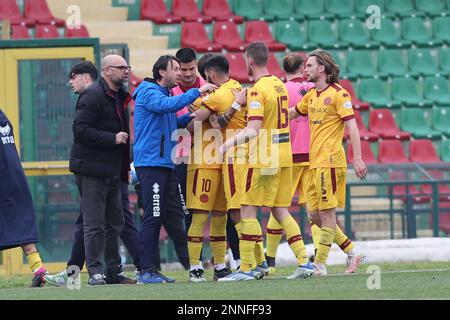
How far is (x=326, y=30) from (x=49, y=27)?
16.7 ft

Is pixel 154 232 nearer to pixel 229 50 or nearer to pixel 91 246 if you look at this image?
pixel 91 246

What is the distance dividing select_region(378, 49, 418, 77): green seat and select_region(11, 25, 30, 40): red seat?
627 cm

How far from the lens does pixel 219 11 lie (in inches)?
876

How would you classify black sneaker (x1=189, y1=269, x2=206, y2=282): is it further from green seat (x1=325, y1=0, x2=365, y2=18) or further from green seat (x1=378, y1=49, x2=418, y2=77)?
green seat (x1=325, y1=0, x2=365, y2=18)

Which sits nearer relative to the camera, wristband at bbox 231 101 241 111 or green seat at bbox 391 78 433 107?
wristband at bbox 231 101 241 111

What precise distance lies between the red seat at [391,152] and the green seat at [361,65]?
1760 millimetres

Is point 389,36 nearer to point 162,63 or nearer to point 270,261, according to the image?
point 270,261

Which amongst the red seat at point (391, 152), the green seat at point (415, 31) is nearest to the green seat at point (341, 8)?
the green seat at point (415, 31)

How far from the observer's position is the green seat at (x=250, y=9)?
22413 mm

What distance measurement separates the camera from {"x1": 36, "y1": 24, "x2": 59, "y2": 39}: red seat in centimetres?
1964

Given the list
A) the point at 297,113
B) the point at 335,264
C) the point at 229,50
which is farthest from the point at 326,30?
the point at 297,113

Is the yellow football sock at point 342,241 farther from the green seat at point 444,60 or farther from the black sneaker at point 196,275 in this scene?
the green seat at point 444,60

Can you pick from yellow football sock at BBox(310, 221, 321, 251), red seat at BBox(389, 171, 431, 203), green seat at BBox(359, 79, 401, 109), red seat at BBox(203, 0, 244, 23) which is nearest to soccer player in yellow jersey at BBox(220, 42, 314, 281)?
yellow football sock at BBox(310, 221, 321, 251)

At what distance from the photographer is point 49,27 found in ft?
65.3
